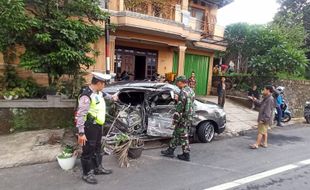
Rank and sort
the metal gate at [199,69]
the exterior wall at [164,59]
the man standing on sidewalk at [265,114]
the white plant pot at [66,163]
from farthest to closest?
the metal gate at [199,69], the exterior wall at [164,59], the man standing on sidewalk at [265,114], the white plant pot at [66,163]

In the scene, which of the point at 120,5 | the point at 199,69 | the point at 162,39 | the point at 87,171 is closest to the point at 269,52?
the point at 199,69

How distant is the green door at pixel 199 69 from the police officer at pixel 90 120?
12.7m

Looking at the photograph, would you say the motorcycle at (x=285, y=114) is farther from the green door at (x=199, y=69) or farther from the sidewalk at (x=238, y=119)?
the green door at (x=199, y=69)

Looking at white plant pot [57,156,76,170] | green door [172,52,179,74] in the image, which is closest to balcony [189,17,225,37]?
green door [172,52,179,74]

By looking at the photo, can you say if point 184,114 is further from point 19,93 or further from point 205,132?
point 19,93

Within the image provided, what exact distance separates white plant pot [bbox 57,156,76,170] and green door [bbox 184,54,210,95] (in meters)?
12.5

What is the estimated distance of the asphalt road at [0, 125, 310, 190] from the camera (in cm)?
487

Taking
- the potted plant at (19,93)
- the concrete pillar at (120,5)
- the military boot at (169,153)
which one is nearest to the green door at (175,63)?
the concrete pillar at (120,5)

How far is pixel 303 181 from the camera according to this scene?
5.26 metres

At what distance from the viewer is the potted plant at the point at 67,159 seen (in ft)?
17.8

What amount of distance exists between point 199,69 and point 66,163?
13668 mm

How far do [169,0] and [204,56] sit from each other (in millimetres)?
4527

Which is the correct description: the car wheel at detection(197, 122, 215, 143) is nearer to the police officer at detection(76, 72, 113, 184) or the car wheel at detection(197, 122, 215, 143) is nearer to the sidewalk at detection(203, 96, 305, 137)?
the sidewalk at detection(203, 96, 305, 137)

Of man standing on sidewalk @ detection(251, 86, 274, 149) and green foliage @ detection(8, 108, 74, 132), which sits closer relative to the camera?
man standing on sidewalk @ detection(251, 86, 274, 149)
